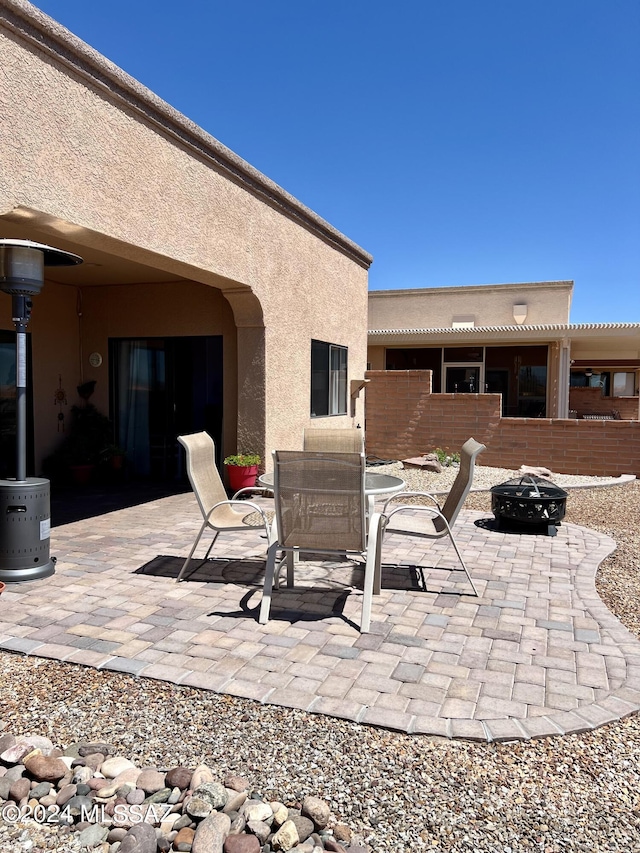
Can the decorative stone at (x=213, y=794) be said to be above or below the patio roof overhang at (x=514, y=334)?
below

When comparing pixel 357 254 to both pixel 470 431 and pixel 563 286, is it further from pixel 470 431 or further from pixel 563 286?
pixel 563 286

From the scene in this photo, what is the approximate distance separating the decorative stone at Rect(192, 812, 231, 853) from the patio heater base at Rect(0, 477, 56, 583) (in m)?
3.45

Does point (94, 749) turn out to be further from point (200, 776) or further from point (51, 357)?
point (51, 357)

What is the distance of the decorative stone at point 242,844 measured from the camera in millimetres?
2084

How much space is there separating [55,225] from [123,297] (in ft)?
17.5

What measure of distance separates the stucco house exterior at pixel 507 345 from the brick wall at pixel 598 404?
0.12 ft

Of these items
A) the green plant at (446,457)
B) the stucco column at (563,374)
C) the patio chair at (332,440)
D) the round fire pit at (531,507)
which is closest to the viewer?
the patio chair at (332,440)

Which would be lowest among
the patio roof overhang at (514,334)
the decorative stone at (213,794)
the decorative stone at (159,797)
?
the decorative stone at (159,797)

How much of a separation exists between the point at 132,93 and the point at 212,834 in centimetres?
627

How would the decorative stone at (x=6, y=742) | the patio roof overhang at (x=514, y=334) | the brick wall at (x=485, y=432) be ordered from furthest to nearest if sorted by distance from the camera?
the patio roof overhang at (x=514, y=334) → the brick wall at (x=485, y=432) → the decorative stone at (x=6, y=742)

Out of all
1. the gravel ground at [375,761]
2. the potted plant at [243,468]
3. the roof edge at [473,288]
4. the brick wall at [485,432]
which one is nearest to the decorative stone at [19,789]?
the gravel ground at [375,761]

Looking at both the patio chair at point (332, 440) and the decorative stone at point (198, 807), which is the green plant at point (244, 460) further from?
the decorative stone at point (198, 807)

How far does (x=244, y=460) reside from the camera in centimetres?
905

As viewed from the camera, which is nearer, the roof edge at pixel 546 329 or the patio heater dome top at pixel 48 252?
the patio heater dome top at pixel 48 252
